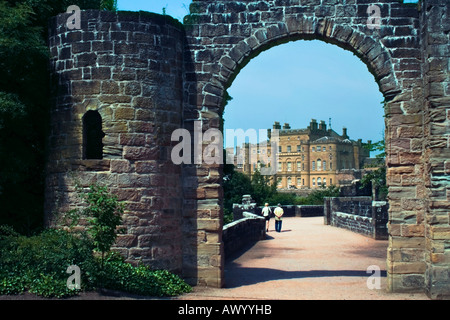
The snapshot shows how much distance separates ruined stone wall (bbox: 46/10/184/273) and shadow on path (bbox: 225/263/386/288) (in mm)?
1717

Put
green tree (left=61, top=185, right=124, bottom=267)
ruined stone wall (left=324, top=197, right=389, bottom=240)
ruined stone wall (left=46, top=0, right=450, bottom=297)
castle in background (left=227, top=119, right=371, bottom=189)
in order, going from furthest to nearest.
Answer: castle in background (left=227, top=119, right=371, bottom=189) < ruined stone wall (left=324, top=197, right=389, bottom=240) < ruined stone wall (left=46, top=0, right=450, bottom=297) < green tree (left=61, top=185, right=124, bottom=267)

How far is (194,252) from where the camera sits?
10602 millimetres

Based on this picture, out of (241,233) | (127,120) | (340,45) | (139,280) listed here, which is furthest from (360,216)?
(139,280)

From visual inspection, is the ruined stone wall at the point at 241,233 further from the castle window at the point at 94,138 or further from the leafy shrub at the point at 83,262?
the leafy shrub at the point at 83,262

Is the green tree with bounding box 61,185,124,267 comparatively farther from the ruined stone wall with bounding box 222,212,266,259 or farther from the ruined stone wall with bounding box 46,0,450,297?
the ruined stone wall with bounding box 222,212,266,259

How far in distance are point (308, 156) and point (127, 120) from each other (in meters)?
81.6

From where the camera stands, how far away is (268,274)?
1261 cm

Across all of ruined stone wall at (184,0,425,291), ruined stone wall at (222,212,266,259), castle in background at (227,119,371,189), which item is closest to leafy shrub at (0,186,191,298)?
ruined stone wall at (184,0,425,291)

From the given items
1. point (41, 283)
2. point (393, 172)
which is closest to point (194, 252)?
point (41, 283)

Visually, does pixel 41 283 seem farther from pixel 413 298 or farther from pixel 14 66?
pixel 413 298

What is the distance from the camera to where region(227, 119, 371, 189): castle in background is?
8812 centimetres

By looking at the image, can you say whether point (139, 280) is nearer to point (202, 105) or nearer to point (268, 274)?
point (202, 105)

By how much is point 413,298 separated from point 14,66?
7.63m

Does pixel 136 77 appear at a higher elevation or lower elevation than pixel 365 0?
lower
